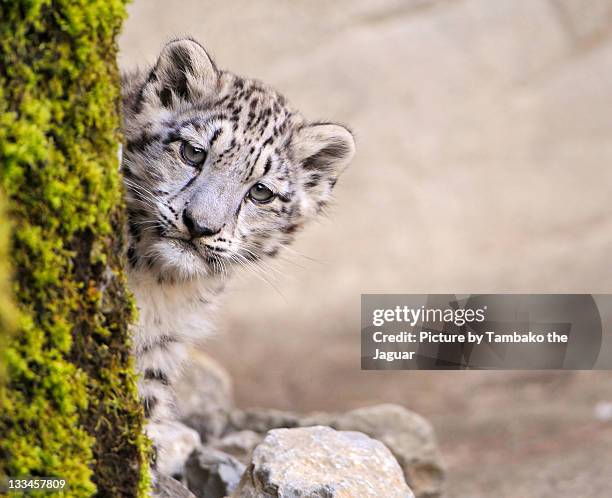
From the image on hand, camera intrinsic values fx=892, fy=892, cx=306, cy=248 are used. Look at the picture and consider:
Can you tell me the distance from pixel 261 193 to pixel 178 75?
35.9 inches

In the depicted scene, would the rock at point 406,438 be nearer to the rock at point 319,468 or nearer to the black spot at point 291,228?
the rock at point 319,468

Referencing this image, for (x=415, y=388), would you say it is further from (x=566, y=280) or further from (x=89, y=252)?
(x=89, y=252)

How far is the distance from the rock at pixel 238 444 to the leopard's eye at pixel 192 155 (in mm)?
2423

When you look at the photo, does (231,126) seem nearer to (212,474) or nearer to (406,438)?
(212,474)

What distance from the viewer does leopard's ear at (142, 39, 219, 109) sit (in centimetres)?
528

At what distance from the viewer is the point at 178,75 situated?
5324 mm

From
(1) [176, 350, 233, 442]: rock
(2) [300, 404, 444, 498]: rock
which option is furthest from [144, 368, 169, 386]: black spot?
(1) [176, 350, 233, 442]: rock

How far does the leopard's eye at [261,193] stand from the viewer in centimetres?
502

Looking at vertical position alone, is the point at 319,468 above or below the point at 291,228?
below

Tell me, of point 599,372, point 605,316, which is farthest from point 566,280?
point 599,372

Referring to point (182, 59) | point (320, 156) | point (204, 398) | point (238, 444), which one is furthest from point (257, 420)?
point (182, 59)

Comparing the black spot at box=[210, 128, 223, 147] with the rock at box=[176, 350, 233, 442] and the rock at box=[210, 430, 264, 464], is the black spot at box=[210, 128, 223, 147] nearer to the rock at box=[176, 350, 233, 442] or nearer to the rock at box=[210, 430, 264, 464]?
the rock at box=[210, 430, 264, 464]

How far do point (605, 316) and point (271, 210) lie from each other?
7.81m

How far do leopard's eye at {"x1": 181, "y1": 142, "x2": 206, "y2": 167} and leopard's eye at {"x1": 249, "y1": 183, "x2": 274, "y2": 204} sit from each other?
0.33m
